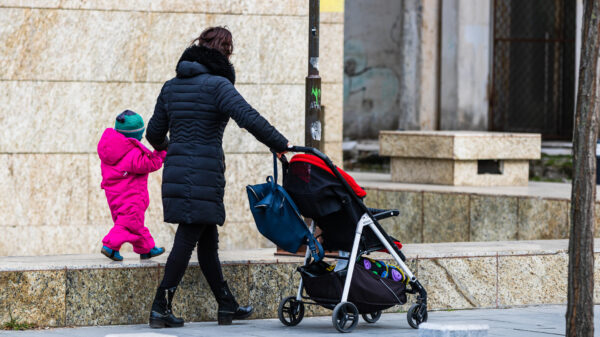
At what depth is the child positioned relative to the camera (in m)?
7.30

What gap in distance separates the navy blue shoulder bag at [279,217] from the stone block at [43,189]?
3.85 m

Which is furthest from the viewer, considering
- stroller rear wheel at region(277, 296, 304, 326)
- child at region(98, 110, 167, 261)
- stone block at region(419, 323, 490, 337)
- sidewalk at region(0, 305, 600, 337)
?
child at region(98, 110, 167, 261)

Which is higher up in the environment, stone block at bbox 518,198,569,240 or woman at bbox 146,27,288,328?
woman at bbox 146,27,288,328

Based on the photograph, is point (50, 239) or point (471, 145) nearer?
point (50, 239)

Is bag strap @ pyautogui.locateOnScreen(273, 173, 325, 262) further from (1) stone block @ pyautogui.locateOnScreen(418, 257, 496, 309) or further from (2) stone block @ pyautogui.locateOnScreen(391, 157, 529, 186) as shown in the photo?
(2) stone block @ pyautogui.locateOnScreen(391, 157, 529, 186)

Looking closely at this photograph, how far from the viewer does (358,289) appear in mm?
6758

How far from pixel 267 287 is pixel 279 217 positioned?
0.89 meters

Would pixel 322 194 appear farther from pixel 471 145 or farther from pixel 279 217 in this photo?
pixel 471 145

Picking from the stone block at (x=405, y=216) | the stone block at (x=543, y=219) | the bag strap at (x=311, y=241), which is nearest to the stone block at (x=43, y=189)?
the bag strap at (x=311, y=241)

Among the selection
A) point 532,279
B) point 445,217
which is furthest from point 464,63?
point 532,279

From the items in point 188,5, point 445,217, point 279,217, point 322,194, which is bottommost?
point 445,217

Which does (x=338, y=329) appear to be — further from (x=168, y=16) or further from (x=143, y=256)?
(x=168, y=16)

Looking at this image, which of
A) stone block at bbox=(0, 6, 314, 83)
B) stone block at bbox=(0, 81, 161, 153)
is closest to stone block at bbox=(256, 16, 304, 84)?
stone block at bbox=(0, 6, 314, 83)

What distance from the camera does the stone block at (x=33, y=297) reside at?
22.1 feet
